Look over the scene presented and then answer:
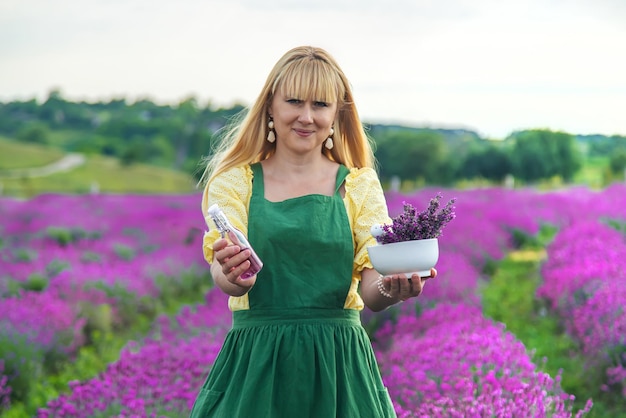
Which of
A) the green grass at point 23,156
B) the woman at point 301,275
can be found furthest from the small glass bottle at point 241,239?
the green grass at point 23,156

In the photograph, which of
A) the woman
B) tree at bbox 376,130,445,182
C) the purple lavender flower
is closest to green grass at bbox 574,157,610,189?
tree at bbox 376,130,445,182

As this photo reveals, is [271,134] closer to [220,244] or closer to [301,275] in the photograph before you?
[301,275]

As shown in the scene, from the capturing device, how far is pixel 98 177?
57844mm

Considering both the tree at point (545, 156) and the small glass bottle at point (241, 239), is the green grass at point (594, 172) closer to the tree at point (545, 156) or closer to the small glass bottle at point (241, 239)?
the tree at point (545, 156)

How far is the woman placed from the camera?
2640mm

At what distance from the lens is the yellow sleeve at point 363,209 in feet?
8.95

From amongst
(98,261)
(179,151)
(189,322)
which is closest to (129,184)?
(179,151)

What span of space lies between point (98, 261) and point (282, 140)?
7201 millimetres

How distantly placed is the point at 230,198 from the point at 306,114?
0.34 meters

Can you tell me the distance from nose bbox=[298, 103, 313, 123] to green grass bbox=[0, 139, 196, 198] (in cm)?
4640

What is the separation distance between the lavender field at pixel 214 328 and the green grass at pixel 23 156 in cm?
5614

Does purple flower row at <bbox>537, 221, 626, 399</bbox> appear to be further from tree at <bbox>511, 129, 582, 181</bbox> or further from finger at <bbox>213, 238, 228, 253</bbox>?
tree at <bbox>511, 129, 582, 181</bbox>

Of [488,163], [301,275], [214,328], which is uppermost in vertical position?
[301,275]

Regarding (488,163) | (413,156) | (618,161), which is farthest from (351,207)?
(413,156)
